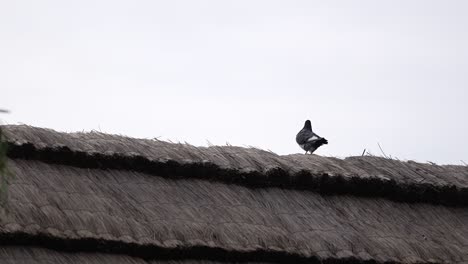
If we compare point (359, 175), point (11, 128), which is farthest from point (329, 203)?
point (11, 128)

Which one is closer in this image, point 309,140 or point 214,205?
point 214,205

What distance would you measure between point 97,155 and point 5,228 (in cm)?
183

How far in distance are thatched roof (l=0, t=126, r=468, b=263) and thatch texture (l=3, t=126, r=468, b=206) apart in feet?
0.04

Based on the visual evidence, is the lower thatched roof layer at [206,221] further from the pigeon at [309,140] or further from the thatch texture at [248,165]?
the pigeon at [309,140]

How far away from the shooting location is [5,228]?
908cm

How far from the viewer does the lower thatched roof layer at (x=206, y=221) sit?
9.62 metres

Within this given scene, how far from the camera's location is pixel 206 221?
10.6 m

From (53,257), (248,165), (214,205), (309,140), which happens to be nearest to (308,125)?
(309,140)

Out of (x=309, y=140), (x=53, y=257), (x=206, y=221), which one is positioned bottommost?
(x=53, y=257)

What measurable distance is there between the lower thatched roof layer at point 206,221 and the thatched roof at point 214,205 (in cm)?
1

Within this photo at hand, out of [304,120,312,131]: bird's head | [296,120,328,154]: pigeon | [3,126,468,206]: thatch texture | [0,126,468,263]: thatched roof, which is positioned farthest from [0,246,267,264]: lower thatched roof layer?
[304,120,312,131]: bird's head

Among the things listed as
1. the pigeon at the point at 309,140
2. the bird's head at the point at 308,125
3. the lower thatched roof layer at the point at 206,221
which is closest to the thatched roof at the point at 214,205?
the lower thatched roof layer at the point at 206,221

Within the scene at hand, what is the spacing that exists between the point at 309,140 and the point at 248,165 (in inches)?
208

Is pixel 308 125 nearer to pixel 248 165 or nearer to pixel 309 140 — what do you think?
pixel 309 140
